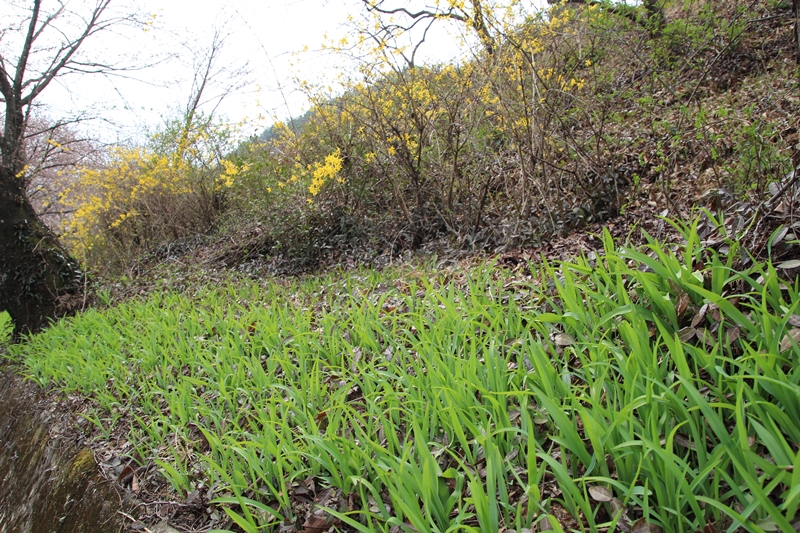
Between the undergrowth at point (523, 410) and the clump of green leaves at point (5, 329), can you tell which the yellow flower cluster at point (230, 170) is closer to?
the clump of green leaves at point (5, 329)

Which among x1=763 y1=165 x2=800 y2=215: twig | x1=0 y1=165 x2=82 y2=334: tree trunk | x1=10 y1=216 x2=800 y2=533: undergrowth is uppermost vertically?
x1=0 y1=165 x2=82 y2=334: tree trunk

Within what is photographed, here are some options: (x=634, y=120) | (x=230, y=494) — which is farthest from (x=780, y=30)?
(x=230, y=494)

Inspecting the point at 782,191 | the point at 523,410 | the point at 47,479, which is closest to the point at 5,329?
the point at 47,479

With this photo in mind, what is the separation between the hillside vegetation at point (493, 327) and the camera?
133 centimetres

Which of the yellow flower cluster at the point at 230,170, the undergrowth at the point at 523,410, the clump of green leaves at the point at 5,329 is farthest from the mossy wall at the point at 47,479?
the yellow flower cluster at the point at 230,170

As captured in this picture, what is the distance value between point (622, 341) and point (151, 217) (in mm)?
9227

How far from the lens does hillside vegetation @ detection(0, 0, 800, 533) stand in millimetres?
1334

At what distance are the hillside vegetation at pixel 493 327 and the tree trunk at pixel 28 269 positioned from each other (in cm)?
92

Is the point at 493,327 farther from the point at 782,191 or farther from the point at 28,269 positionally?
the point at 28,269

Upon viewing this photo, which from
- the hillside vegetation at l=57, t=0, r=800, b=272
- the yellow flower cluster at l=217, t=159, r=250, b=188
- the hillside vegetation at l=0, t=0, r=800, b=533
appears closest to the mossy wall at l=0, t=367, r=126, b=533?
the hillside vegetation at l=0, t=0, r=800, b=533

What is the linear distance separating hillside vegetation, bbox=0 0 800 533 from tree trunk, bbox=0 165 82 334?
3.01 feet

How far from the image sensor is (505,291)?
2.77m

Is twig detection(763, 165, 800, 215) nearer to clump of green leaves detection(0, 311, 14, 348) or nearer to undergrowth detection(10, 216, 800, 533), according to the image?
undergrowth detection(10, 216, 800, 533)

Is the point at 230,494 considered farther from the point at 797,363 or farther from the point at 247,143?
the point at 247,143
